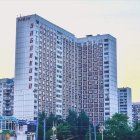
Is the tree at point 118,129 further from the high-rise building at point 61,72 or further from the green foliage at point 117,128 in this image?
the high-rise building at point 61,72

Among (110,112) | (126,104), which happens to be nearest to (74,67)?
(110,112)

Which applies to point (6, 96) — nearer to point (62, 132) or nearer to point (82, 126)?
point (82, 126)

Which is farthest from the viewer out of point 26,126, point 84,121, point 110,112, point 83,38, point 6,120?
point 83,38

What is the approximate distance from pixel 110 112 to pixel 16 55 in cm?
4475

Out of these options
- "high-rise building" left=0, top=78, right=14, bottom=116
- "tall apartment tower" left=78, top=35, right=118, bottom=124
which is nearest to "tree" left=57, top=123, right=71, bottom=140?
"tall apartment tower" left=78, top=35, right=118, bottom=124

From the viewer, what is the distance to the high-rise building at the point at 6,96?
154 meters

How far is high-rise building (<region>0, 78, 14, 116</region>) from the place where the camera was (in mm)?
153825

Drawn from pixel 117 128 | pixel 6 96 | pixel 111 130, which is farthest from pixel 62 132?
pixel 6 96

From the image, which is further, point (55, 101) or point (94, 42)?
point (94, 42)

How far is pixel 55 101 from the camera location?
136 m

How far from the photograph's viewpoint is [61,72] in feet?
466

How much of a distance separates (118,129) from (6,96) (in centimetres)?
7694

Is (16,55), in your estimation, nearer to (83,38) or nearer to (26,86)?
(26,86)

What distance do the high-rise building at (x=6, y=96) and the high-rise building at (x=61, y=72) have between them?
24.0 metres
